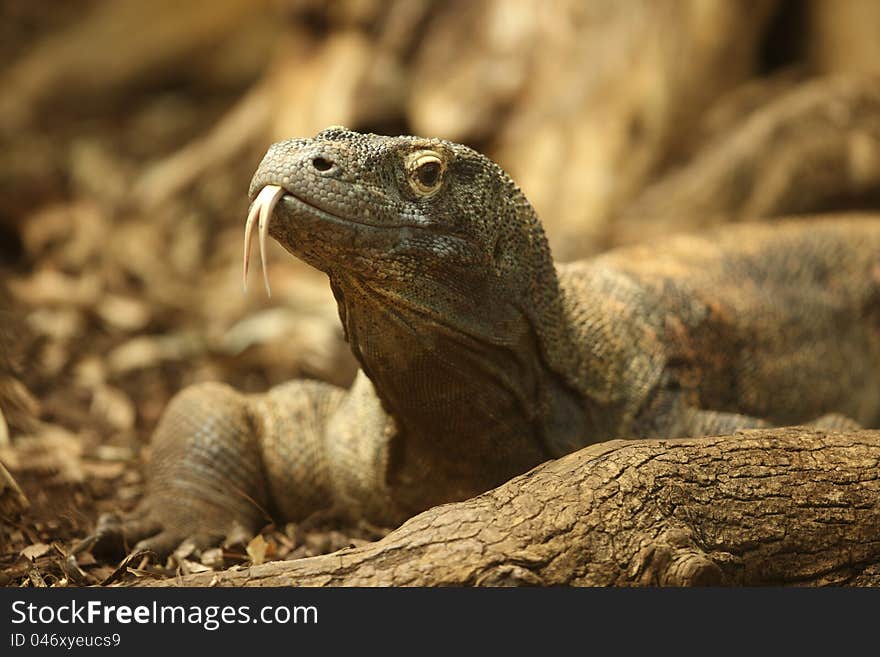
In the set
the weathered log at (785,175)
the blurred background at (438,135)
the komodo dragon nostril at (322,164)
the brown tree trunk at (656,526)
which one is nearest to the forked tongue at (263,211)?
the komodo dragon nostril at (322,164)

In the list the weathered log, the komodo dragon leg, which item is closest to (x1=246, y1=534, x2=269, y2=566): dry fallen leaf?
the komodo dragon leg

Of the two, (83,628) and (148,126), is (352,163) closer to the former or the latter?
(83,628)

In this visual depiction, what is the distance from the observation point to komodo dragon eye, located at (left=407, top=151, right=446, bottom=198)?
4.38 meters

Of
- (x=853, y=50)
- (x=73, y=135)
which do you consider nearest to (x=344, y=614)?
(x=853, y=50)

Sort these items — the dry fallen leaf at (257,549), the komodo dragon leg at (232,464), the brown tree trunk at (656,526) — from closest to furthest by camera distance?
the brown tree trunk at (656,526) → the dry fallen leaf at (257,549) → the komodo dragon leg at (232,464)

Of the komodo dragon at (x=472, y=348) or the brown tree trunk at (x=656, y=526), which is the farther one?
the komodo dragon at (x=472, y=348)

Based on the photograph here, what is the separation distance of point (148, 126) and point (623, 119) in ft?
27.9

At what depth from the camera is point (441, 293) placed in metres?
4.39

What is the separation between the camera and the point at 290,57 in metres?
11.4

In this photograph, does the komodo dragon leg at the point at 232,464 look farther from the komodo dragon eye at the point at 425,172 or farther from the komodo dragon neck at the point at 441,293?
the komodo dragon eye at the point at 425,172

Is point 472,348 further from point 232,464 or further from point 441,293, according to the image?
point 232,464

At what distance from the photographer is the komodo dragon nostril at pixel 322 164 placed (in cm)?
409

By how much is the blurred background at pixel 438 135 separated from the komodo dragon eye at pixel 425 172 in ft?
10.6

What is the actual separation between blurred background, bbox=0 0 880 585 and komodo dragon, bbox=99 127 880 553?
1239mm
